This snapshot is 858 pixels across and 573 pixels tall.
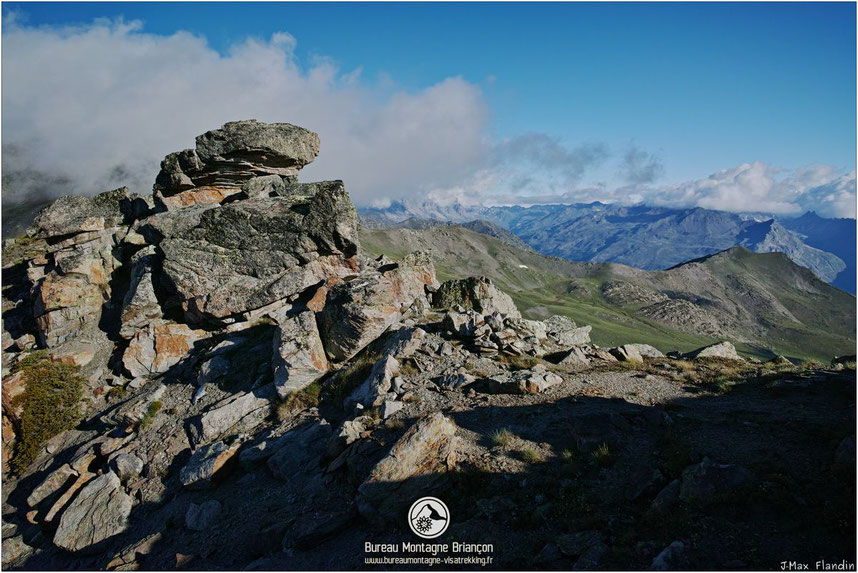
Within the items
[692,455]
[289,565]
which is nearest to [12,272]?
[289,565]

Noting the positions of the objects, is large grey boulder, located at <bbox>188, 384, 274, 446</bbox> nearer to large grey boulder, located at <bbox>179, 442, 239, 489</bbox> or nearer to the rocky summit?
the rocky summit

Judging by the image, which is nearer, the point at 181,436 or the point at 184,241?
the point at 181,436

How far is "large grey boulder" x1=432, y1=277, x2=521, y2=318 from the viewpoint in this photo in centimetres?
3200

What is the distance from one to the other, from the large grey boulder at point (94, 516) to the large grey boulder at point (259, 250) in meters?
11.6

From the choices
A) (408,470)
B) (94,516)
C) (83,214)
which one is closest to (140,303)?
(83,214)

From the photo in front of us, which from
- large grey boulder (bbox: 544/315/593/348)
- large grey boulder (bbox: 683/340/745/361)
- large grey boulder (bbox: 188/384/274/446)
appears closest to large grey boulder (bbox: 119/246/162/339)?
large grey boulder (bbox: 188/384/274/446)

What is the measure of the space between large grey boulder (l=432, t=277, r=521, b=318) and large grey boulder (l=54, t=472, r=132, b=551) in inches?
875

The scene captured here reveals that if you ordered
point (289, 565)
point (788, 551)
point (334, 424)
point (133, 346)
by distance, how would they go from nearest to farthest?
1. point (788, 551)
2. point (289, 565)
3. point (334, 424)
4. point (133, 346)

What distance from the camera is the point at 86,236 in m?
33.1

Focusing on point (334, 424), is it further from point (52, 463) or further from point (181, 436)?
point (52, 463)

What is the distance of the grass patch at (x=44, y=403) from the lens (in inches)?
937

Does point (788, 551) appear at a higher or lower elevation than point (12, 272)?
lower

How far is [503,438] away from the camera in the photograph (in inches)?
615

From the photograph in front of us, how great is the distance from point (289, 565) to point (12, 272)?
40.5 m
